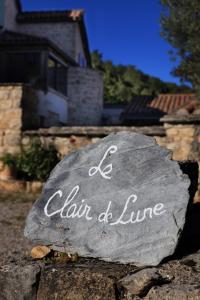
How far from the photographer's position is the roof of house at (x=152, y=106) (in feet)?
64.4

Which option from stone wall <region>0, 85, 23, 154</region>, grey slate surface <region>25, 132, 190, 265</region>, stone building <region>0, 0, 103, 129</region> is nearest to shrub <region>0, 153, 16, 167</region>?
stone wall <region>0, 85, 23, 154</region>

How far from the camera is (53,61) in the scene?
17.7m

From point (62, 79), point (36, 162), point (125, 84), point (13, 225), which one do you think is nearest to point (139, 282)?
point (13, 225)

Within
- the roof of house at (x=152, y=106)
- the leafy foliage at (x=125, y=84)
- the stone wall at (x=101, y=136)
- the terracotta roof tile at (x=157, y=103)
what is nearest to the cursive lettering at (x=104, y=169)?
the stone wall at (x=101, y=136)

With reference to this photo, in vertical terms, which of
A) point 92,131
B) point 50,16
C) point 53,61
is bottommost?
point 92,131

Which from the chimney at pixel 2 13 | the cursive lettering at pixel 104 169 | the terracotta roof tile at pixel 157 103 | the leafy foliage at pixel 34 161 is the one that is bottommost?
the leafy foliage at pixel 34 161

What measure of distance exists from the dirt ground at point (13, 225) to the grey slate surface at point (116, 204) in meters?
0.52

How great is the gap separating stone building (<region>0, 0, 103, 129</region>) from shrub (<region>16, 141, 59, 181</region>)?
3.41 meters

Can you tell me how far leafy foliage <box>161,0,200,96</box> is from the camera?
9.79m

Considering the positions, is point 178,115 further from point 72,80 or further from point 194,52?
point 72,80

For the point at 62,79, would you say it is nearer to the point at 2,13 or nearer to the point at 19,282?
the point at 2,13

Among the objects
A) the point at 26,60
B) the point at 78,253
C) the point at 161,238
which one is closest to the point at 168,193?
the point at 161,238

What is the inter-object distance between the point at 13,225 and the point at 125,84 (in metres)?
33.7

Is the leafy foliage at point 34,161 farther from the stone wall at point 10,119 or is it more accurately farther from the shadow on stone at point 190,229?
the shadow on stone at point 190,229
